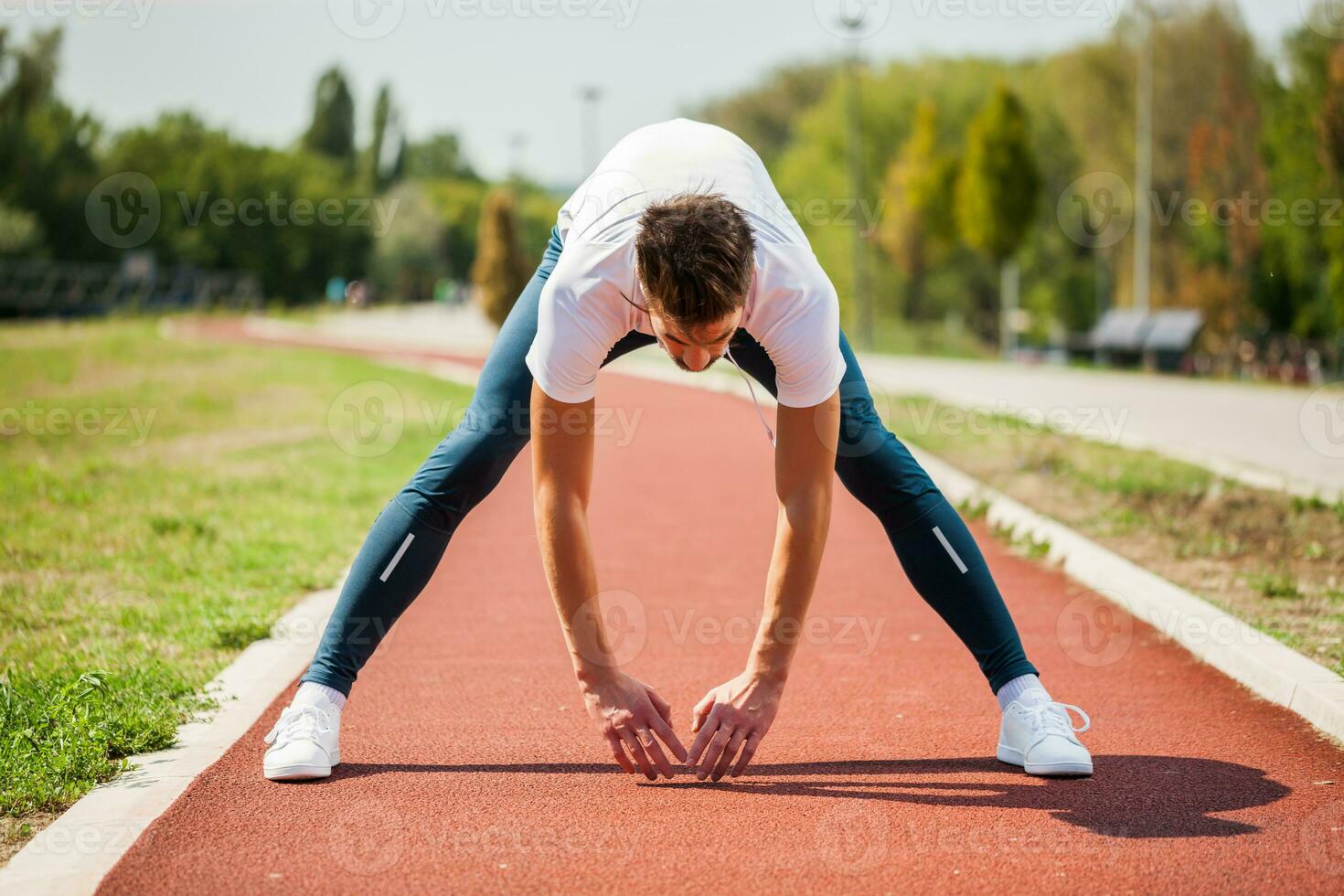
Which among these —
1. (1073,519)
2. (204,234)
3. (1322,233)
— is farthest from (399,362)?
(204,234)

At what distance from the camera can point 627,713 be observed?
11.1ft

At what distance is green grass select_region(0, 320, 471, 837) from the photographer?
403 centimetres

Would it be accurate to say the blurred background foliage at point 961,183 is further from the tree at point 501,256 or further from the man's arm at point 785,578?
the man's arm at point 785,578

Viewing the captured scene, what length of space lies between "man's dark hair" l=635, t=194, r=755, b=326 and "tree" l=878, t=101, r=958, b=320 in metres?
41.4

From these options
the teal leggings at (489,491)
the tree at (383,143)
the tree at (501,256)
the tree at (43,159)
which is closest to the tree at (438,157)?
the tree at (383,143)

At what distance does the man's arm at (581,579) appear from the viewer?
10.6 ft

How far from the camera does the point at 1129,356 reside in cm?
2934

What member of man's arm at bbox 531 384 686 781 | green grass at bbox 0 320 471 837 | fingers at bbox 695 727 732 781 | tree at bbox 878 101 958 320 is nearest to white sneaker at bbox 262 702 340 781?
green grass at bbox 0 320 471 837

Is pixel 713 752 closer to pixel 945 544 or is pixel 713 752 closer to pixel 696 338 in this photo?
pixel 945 544

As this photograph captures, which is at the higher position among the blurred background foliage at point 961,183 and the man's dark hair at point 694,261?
the blurred background foliage at point 961,183

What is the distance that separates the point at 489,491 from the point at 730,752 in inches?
40.2

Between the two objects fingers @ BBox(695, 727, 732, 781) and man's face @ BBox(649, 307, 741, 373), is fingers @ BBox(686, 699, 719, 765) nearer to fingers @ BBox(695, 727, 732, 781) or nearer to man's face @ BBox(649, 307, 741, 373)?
fingers @ BBox(695, 727, 732, 781)

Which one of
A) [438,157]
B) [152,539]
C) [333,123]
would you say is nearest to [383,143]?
[333,123]

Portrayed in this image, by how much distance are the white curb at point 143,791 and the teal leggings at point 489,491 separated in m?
0.45
